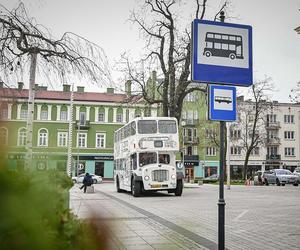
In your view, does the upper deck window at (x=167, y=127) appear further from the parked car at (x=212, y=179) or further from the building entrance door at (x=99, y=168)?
the building entrance door at (x=99, y=168)

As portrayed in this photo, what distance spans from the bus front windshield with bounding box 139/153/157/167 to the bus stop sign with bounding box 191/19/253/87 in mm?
16819

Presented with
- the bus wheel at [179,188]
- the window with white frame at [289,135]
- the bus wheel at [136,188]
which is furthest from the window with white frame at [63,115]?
the window with white frame at [289,135]

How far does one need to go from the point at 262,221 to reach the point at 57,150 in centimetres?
1043

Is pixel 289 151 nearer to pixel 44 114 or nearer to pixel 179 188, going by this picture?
pixel 44 114

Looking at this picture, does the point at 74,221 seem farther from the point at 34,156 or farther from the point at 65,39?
the point at 65,39

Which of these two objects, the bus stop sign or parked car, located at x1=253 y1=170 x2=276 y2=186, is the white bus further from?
parked car, located at x1=253 y1=170 x2=276 y2=186

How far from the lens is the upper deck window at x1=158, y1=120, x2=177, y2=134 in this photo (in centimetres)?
2275

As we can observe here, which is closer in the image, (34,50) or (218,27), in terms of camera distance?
(218,27)

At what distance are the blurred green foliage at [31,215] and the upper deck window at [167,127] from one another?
21.8 metres

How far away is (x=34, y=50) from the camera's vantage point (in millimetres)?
7965

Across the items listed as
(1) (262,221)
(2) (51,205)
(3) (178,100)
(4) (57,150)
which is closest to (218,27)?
(4) (57,150)

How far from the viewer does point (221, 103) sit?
5.68 m

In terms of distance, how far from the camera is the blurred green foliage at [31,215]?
2.29 ft

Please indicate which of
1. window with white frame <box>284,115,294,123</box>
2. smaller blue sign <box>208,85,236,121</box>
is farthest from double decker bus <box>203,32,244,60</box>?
window with white frame <box>284,115,294,123</box>
